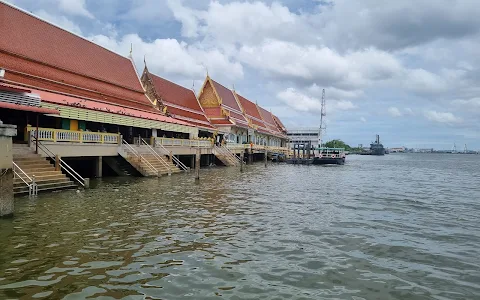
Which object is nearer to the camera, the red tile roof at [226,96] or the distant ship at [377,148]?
the red tile roof at [226,96]

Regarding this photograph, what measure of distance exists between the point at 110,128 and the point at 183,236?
15.3m

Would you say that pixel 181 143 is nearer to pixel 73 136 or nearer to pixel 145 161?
pixel 145 161

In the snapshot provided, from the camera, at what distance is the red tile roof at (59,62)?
57.6 ft

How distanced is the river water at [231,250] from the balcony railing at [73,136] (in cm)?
337

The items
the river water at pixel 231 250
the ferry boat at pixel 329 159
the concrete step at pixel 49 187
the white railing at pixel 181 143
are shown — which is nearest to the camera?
the river water at pixel 231 250

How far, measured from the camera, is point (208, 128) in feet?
111

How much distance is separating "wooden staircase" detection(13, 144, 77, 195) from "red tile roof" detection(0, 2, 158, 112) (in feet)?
17.4

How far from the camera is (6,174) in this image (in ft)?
26.3

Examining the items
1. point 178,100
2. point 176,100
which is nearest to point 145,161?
point 176,100

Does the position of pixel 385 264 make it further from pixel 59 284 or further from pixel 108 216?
pixel 108 216

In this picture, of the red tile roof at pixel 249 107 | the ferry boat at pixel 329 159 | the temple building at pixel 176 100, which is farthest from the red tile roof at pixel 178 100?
the ferry boat at pixel 329 159

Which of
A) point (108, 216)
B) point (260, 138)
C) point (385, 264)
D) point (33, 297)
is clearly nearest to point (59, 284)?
point (33, 297)

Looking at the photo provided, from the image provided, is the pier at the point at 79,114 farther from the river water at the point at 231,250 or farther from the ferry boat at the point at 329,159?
the ferry boat at the point at 329,159

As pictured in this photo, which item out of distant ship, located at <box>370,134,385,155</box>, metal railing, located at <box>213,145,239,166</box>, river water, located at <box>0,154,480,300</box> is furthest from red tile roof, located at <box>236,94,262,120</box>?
distant ship, located at <box>370,134,385,155</box>
